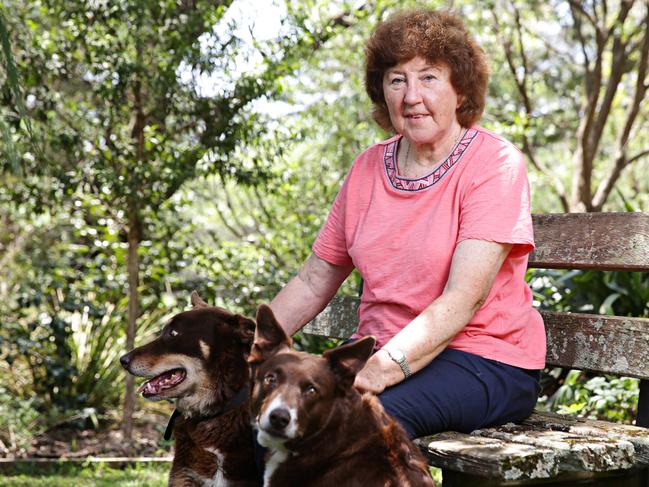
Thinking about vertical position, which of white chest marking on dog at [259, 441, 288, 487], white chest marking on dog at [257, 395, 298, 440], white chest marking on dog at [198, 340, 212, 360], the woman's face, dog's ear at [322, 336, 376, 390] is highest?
the woman's face

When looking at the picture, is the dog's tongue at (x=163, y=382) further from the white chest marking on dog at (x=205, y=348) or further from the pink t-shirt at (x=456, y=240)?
the pink t-shirt at (x=456, y=240)

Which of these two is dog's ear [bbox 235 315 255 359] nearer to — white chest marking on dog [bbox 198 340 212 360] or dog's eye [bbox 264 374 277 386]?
white chest marking on dog [bbox 198 340 212 360]

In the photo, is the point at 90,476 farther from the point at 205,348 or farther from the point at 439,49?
the point at 439,49

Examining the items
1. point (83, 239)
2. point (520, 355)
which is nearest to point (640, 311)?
point (520, 355)

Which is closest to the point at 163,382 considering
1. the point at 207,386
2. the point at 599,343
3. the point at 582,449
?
the point at 207,386

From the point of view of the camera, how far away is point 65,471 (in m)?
6.22

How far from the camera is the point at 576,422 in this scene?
3469 mm

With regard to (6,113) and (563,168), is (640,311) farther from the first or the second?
(563,168)

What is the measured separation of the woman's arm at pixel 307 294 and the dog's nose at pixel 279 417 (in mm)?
1411

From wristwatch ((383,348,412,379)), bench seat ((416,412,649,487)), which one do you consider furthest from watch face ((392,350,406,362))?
bench seat ((416,412,649,487))

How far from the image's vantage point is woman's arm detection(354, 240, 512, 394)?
2965 mm

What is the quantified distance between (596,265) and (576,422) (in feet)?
2.37

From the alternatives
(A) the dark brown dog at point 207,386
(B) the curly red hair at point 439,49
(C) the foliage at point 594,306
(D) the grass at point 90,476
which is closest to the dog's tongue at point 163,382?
(A) the dark brown dog at point 207,386

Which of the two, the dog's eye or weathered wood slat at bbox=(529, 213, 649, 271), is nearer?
the dog's eye
